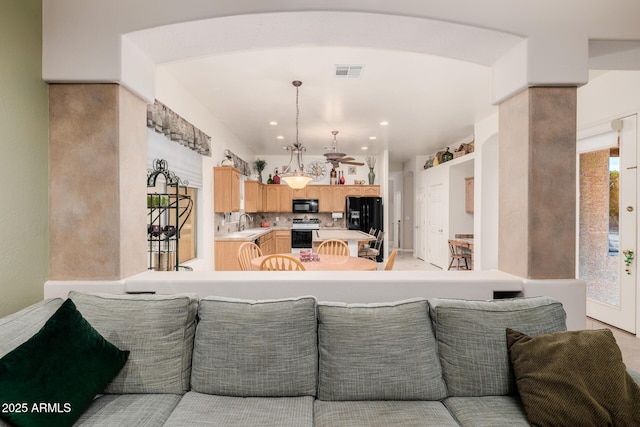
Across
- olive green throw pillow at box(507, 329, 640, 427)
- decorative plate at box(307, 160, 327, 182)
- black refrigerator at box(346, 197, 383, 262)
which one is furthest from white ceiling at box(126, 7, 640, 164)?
olive green throw pillow at box(507, 329, 640, 427)

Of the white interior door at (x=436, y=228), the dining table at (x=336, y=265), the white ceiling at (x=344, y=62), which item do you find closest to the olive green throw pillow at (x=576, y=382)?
the white ceiling at (x=344, y=62)

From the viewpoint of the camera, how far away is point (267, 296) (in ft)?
6.24

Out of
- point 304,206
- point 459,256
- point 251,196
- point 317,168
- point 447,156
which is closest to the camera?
point 459,256

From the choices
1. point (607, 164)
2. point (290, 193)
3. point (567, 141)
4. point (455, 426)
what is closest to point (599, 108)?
point (607, 164)

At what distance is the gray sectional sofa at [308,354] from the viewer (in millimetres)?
1396

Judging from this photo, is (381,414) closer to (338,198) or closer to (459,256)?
(459,256)

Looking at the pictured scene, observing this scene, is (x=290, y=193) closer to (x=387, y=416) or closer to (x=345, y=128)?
(x=345, y=128)

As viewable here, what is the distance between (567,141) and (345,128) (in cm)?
407

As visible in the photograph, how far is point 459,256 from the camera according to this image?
6449 millimetres

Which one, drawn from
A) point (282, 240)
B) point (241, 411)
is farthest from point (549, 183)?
point (282, 240)

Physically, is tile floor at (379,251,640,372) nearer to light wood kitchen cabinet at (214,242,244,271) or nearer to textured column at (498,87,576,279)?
textured column at (498,87,576,279)

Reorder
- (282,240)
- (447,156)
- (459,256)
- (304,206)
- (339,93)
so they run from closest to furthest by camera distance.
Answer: (339,93), (459,256), (447,156), (282,240), (304,206)

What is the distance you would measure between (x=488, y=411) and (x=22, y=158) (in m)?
2.51

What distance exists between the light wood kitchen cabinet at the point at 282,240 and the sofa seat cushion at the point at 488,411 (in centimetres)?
665
